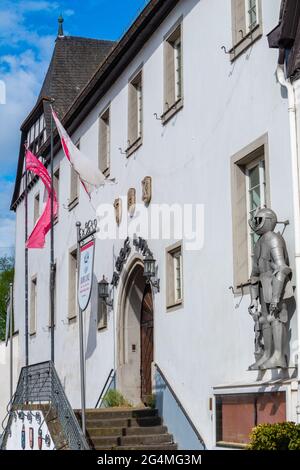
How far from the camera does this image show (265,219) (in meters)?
10.6

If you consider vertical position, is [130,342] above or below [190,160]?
below

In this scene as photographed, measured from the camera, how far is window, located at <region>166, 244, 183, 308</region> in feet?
48.1

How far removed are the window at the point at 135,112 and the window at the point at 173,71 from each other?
159cm

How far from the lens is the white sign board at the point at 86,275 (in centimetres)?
1430

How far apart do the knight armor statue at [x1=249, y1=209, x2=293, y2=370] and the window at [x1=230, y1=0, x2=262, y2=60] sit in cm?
289

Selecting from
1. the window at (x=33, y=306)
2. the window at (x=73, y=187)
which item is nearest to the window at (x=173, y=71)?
the window at (x=73, y=187)

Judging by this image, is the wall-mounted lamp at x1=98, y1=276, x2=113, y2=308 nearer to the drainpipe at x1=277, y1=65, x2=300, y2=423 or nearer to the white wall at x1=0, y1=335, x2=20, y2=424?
the drainpipe at x1=277, y1=65, x2=300, y2=423

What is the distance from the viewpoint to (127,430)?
14.4 meters

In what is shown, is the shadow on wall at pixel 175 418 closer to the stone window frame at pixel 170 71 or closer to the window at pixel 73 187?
the stone window frame at pixel 170 71

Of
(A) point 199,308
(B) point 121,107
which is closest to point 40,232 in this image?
(B) point 121,107

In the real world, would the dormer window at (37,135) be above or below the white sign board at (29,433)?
above

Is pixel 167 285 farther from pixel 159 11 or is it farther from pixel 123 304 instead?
pixel 159 11

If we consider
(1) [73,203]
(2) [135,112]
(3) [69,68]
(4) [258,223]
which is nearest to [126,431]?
(4) [258,223]
